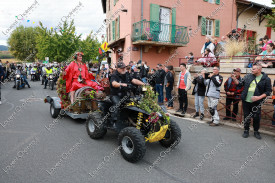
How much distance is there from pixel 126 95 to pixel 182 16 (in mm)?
13321

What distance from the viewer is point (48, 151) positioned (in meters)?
4.38

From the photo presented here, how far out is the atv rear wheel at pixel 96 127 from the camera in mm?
4916

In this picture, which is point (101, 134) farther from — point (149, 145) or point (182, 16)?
point (182, 16)

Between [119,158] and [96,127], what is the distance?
1143 millimetres

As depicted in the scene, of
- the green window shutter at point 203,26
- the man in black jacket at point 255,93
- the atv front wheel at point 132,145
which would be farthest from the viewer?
the green window shutter at point 203,26

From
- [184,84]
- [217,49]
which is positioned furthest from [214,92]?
[217,49]

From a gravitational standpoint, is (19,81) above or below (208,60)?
below

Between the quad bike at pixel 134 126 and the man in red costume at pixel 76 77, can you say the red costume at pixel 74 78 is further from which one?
the quad bike at pixel 134 126

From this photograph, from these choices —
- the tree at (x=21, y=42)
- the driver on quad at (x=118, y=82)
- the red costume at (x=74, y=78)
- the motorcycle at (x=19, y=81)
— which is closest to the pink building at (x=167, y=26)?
the motorcycle at (x=19, y=81)

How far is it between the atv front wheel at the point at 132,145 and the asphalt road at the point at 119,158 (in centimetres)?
15

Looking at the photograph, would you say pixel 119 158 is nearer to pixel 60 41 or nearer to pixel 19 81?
pixel 19 81

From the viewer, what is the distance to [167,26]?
590 inches

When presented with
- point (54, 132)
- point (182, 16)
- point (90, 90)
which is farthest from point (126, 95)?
point (182, 16)

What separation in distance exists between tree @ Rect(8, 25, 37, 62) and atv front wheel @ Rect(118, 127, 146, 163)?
4955 centimetres
